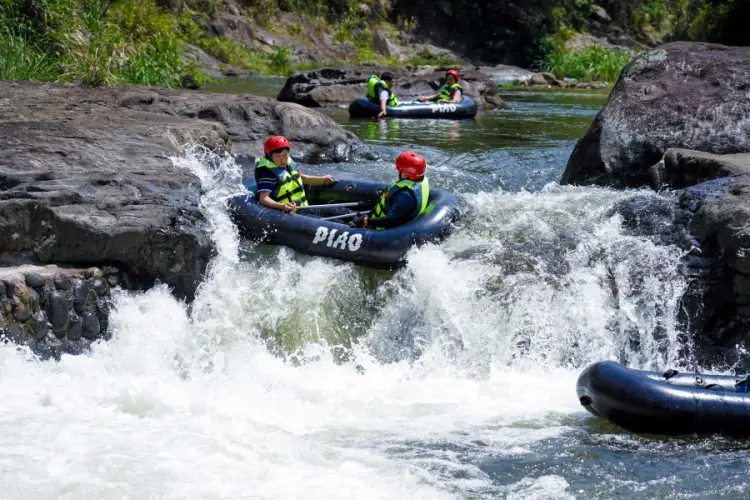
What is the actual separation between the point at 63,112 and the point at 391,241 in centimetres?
368

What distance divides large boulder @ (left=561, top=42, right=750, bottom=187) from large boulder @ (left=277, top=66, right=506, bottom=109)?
31.4 ft

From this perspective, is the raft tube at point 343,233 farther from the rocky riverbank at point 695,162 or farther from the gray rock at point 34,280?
the gray rock at point 34,280

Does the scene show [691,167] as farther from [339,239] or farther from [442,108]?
[442,108]

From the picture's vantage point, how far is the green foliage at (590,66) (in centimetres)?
2870

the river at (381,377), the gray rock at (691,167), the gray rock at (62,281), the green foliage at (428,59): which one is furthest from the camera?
the green foliage at (428,59)

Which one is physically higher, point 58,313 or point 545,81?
point 58,313

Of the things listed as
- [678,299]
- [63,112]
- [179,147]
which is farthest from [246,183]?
[678,299]

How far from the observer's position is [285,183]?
7785mm

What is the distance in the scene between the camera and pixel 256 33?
29594 mm

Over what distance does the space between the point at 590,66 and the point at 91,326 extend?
84.6ft

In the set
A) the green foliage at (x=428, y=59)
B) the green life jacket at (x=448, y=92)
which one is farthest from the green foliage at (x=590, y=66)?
the green life jacket at (x=448, y=92)

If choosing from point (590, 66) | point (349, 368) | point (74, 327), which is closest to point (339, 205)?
point (349, 368)

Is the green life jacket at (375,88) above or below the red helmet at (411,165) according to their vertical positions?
below

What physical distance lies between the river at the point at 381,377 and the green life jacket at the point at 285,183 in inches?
14.9
